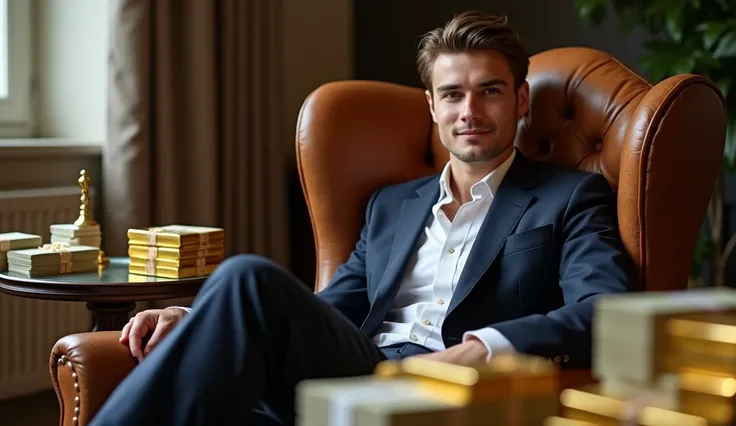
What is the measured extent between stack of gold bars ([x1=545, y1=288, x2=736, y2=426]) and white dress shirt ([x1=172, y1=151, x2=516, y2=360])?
118cm

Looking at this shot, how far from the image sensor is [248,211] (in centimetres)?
337

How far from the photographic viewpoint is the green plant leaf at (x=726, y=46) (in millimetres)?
2683

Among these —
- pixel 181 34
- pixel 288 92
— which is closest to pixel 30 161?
pixel 181 34

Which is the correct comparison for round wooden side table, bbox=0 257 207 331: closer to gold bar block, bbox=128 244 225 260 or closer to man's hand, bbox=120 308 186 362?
gold bar block, bbox=128 244 225 260

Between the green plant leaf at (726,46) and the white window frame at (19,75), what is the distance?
2099mm

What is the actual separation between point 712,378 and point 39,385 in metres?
2.49

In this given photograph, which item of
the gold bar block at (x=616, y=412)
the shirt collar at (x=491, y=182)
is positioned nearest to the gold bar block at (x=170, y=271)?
the shirt collar at (x=491, y=182)

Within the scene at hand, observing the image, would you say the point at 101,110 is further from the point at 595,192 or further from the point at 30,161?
the point at 595,192

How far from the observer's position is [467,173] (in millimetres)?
2162

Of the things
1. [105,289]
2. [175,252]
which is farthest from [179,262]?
[105,289]

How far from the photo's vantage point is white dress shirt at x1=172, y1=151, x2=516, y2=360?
6.68ft

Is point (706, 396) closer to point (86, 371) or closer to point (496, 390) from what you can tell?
point (496, 390)

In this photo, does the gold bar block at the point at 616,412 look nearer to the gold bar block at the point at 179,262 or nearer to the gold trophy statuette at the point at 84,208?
the gold bar block at the point at 179,262

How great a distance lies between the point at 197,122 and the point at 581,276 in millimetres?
1658
